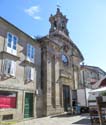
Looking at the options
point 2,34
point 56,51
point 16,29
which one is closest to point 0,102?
point 2,34

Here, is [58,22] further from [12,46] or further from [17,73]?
[17,73]

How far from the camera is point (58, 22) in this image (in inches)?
1144

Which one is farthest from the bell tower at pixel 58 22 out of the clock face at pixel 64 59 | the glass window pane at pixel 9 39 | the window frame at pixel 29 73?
the glass window pane at pixel 9 39

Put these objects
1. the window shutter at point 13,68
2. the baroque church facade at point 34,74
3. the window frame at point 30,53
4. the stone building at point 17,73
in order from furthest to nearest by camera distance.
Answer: the window frame at point 30,53, the window shutter at point 13,68, the baroque church facade at point 34,74, the stone building at point 17,73

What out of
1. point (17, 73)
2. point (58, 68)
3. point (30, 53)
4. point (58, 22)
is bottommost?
point (17, 73)

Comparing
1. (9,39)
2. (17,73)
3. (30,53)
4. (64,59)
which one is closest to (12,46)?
(9,39)

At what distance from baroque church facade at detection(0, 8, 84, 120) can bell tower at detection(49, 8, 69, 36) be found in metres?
3.49

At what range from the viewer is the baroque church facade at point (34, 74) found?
14529mm

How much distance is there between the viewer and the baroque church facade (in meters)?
14.5

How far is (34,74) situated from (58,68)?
5.23 meters

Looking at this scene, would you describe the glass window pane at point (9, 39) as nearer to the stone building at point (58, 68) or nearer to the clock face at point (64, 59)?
the stone building at point (58, 68)

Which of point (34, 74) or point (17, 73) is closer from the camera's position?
point (17, 73)

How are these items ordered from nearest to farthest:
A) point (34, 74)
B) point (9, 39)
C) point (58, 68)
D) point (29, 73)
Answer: point (9, 39), point (29, 73), point (34, 74), point (58, 68)

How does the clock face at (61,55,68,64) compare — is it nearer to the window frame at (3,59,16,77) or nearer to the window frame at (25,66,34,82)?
the window frame at (25,66,34,82)
